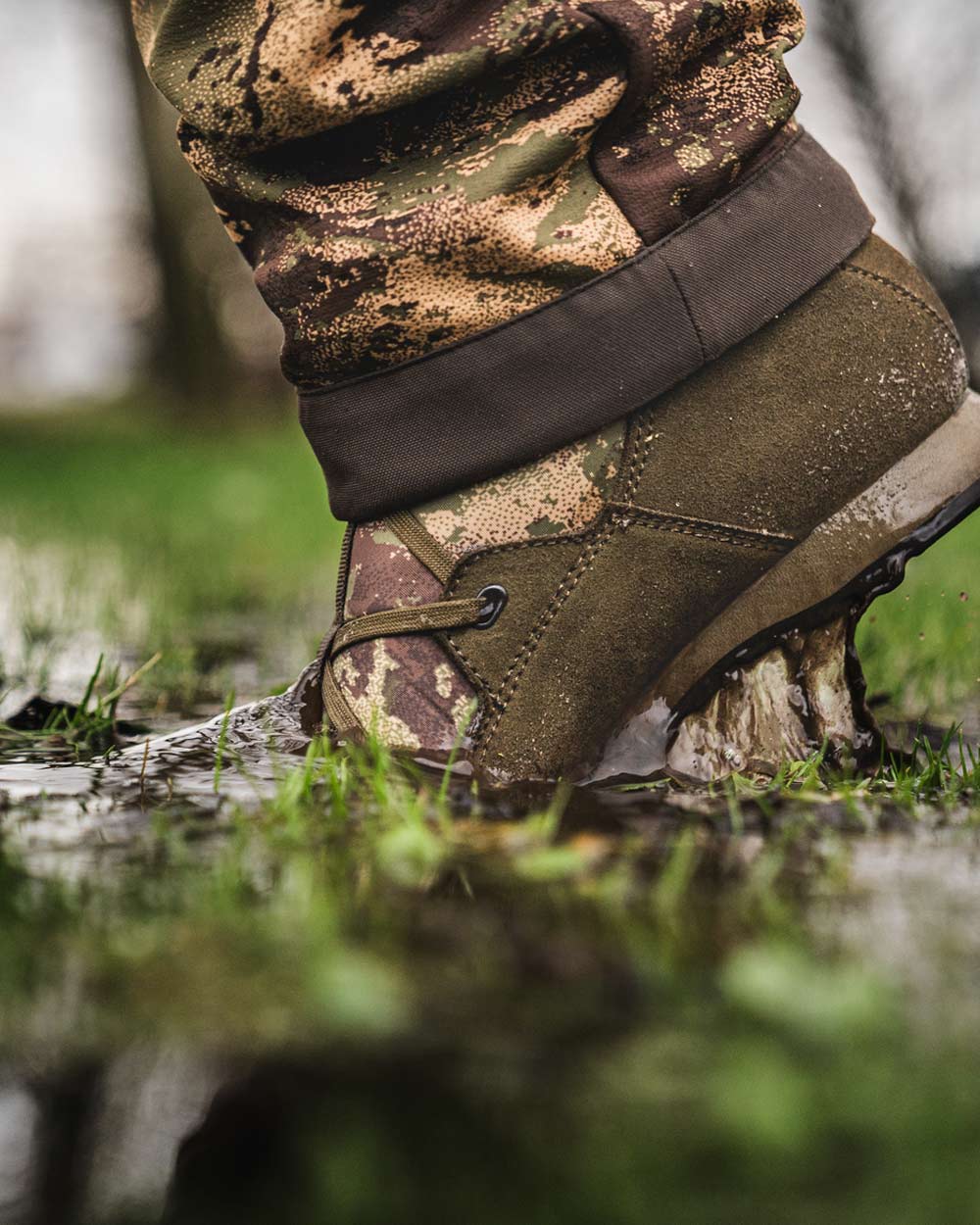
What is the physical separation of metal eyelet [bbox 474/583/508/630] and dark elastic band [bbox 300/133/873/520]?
14cm

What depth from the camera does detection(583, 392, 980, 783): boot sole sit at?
1.54m

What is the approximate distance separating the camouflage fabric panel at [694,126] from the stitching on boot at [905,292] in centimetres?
21

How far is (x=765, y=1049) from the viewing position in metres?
0.71

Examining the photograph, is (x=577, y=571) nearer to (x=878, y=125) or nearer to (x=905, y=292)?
(x=905, y=292)

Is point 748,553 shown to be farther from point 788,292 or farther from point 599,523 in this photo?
point 788,292

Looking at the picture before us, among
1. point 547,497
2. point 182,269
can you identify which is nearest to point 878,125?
point 547,497

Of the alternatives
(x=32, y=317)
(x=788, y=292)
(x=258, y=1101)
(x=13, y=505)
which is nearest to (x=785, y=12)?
(x=788, y=292)

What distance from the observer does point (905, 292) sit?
1.61 meters

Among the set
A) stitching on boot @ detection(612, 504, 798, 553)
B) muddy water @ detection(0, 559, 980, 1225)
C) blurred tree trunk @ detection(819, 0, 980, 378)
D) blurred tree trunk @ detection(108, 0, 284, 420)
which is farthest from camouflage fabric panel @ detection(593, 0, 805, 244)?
blurred tree trunk @ detection(108, 0, 284, 420)

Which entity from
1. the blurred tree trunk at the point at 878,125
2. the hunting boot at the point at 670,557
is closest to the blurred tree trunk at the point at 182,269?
the blurred tree trunk at the point at 878,125

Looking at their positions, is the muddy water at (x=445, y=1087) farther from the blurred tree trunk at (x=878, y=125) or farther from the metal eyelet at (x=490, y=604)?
the blurred tree trunk at (x=878, y=125)

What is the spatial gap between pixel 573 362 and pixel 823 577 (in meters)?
0.45

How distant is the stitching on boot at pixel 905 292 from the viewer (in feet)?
5.16

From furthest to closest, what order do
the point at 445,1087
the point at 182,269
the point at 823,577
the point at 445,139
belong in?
the point at 182,269 → the point at 823,577 → the point at 445,139 → the point at 445,1087
